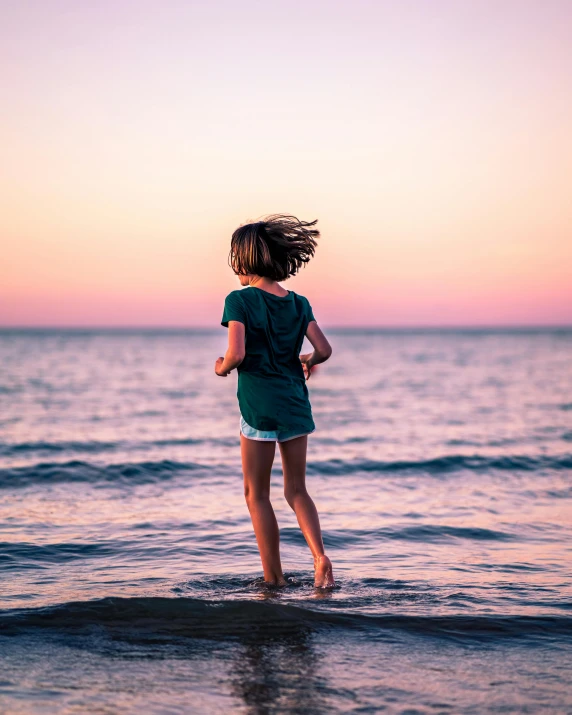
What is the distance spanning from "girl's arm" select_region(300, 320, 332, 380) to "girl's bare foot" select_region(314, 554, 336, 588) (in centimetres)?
120

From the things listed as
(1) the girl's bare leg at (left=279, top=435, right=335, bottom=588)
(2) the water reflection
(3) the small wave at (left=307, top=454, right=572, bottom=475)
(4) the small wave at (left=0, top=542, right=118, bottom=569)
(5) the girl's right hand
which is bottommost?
(3) the small wave at (left=307, top=454, right=572, bottom=475)

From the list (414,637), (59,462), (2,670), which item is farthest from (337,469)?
(2,670)

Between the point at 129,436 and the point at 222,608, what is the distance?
35.4ft

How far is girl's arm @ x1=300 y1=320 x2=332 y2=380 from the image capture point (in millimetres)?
4586

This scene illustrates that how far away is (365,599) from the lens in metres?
4.49

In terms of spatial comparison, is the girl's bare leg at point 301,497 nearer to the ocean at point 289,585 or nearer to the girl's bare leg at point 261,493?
the girl's bare leg at point 261,493

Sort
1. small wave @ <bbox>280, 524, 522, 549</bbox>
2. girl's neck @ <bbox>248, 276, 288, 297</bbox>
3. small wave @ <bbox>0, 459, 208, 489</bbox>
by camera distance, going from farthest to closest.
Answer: small wave @ <bbox>0, 459, 208, 489</bbox>
small wave @ <bbox>280, 524, 522, 549</bbox>
girl's neck @ <bbox>248, 276, 288, 297</bbox>

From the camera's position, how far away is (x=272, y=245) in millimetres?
4434

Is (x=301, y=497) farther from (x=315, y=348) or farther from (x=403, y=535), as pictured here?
(x=403, y=535)

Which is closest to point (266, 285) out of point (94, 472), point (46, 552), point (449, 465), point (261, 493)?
point (261, 493)

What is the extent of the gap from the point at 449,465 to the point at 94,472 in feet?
17.3

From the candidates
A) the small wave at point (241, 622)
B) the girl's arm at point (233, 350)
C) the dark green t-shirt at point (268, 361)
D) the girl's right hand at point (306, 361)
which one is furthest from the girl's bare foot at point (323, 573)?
the girl's arm at point (233, 350)

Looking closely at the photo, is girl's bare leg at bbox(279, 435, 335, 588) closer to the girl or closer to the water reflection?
the girl

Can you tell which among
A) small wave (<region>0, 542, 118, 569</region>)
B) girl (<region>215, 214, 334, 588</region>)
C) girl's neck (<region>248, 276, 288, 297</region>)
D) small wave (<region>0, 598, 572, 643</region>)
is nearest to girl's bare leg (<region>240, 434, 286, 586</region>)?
girl (<region>215, 214, 334, 588</region>)
